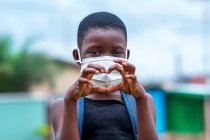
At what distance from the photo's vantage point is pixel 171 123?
46.0 ft

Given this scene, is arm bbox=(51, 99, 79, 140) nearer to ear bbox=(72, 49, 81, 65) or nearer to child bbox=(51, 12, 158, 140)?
child bbox=(51, 12, 158, 140)

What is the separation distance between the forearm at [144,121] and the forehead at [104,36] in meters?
0.32

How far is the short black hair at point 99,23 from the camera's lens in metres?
2.78

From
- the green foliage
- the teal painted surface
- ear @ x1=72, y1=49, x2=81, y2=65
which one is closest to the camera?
ear @ x1=72, y1=49, x2=81, y2=65

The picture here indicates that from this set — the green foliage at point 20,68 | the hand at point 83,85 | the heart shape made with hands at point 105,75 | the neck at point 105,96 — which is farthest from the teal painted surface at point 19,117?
the hand at point 83,85

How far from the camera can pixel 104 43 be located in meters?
2.69

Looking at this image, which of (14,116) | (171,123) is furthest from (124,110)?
(14,116)

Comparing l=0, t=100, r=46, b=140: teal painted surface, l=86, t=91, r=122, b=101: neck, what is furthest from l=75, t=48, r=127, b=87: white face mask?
l=0, t=100, r=46, b=140: teal painted surface

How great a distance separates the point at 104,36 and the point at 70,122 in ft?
1.44

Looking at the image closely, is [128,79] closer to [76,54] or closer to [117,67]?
[117,67]

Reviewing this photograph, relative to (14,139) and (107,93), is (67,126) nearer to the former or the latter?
(107,93)

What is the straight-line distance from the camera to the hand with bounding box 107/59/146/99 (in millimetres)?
2553

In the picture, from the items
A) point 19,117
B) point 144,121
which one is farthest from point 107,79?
point 19,117

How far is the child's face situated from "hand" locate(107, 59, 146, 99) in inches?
4.7
